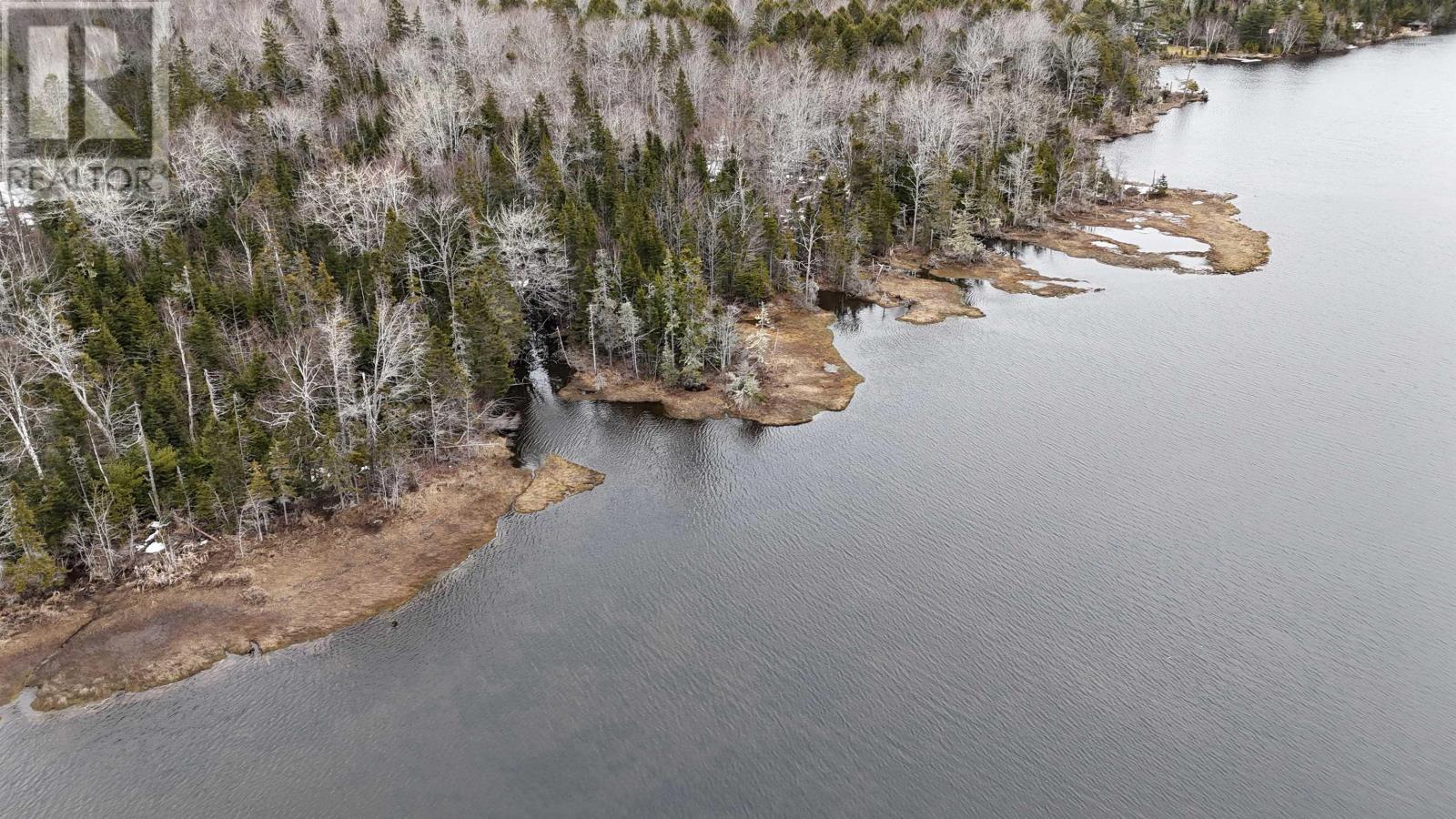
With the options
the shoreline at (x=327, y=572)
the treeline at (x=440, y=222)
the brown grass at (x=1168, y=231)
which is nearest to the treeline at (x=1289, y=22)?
the treeline at (x=440, y=222)

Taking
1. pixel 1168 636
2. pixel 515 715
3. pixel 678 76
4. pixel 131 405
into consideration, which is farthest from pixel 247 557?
pixel 678 76

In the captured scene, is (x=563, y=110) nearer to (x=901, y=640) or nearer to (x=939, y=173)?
(x=939, y=173)

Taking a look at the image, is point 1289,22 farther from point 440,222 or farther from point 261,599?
point 261,599

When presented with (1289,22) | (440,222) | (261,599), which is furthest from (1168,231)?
(1289,22)

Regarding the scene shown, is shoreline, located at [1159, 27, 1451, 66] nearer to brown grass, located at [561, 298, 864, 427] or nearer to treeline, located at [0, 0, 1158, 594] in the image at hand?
treeline, located at [0, 0, 1158, 594]

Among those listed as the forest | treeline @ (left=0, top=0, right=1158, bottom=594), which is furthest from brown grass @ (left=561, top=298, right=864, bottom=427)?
the forest

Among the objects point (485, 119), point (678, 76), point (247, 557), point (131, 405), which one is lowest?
point (247, 557)

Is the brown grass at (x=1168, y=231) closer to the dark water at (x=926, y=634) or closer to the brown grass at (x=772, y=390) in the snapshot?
the dark water at (x=926, y=634)

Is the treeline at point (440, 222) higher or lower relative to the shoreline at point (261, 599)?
higher
